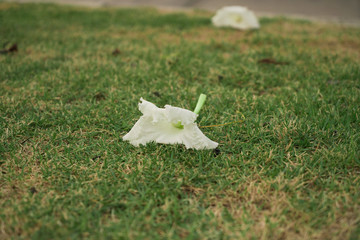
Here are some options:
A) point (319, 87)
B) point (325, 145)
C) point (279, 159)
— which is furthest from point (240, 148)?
point (319, 87)

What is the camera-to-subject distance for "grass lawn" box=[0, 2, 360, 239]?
140 centimetres

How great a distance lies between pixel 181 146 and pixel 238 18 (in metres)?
3.11

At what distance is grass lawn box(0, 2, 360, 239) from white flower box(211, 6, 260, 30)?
709mm

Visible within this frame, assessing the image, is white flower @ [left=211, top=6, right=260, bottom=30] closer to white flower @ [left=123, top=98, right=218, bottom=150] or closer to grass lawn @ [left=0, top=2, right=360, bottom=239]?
grass lawn @ [left=0, top=2, right=360, bottom=239]

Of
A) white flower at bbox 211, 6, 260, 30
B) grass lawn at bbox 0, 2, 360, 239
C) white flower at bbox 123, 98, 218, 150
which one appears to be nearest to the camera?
grass lawn at bbox 0, 2, 360, 239

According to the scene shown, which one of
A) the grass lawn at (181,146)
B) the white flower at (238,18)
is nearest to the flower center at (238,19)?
the white flower at (238,18)

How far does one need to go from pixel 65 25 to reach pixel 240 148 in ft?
12.7

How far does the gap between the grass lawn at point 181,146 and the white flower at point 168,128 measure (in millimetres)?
93

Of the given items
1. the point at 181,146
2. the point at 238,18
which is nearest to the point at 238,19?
the point at 238,18

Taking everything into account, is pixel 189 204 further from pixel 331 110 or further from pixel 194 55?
pixel 194 55

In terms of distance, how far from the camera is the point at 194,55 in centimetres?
347

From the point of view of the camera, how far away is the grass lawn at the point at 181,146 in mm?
1400

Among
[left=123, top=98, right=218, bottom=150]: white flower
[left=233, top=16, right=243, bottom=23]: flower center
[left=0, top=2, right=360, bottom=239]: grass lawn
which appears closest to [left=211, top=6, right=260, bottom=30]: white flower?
[left=233, top=16, right=243, bottom=23]: flower center

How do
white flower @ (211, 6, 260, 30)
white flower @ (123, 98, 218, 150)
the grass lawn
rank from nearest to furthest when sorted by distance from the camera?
the grass lawn
white flower @ (123, 98, 218, 150)
white flower @ (211, 6, 260, 30)
